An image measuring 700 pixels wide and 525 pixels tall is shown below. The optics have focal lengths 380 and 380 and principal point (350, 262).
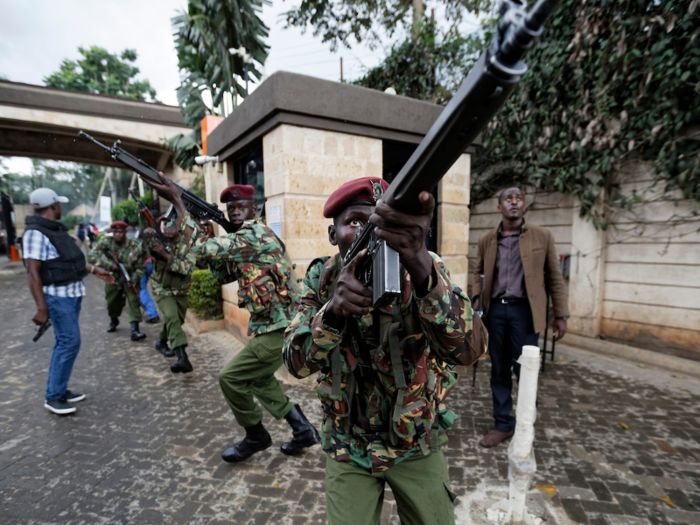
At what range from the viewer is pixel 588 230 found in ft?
18.8

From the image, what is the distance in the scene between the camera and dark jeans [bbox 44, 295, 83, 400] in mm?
3783

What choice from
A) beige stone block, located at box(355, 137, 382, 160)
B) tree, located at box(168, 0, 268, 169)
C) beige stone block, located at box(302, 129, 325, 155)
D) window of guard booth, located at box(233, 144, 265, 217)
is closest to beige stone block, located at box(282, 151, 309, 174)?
beige stone block, located at box(302, 129, 325, 155)

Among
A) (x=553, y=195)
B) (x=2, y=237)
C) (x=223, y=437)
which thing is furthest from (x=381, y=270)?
(x=2, y=237)

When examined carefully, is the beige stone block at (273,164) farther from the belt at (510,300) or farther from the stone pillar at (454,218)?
the belt at (510,300)

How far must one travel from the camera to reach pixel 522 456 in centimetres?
230

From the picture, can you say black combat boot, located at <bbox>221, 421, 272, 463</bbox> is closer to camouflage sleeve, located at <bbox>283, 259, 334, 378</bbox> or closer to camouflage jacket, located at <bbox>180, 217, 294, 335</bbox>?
camouflage jacket, located at <bbox>180, 217, 294, 335</bbox>

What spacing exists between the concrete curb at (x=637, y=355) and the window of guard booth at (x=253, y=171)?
16.8 feet

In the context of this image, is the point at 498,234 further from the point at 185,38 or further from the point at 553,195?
the point at 185,38

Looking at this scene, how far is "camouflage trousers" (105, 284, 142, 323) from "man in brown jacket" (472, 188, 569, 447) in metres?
5.85

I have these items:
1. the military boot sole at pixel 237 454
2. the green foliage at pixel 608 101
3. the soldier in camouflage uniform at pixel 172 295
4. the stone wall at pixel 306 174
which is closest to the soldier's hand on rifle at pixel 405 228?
the military boot sole at pixel 237 454

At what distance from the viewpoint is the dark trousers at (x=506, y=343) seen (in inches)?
127

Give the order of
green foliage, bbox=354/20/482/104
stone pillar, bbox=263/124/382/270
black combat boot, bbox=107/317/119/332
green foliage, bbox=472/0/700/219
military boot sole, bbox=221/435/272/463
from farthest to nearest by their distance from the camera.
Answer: green foliage, bbox=354/20/482/104, black combat boot, bbox=107/317/119/332, green foliage, bbox=472/0/700/219, stone pillar, bbox=263/124/382/270, military boot sole, bbox=221/435/272/463

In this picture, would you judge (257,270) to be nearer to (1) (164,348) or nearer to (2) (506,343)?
(2) (506,343)

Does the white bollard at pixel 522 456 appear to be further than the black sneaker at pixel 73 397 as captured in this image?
No
